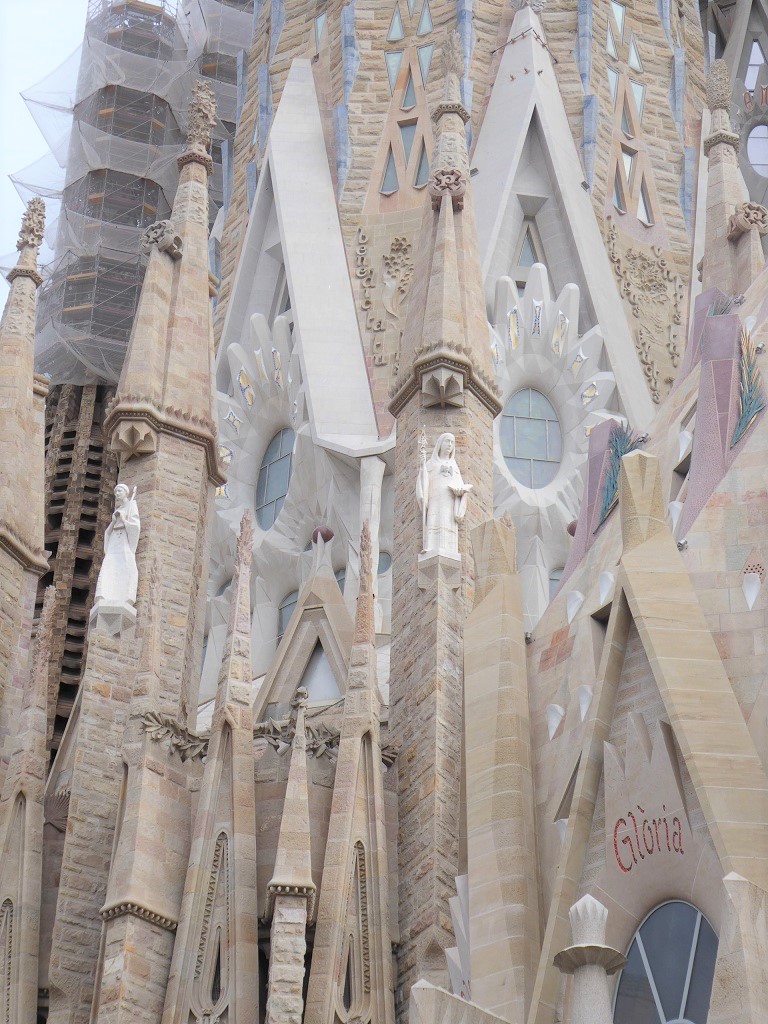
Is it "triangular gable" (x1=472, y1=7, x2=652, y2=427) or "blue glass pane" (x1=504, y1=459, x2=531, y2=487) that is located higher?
"triangular gable" (x1=472, y1=7, x2=652, y2=427)

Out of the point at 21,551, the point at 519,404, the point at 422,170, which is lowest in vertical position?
the point at 21,551

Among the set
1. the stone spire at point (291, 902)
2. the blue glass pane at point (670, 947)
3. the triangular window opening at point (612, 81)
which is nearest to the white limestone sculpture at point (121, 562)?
the stone spire at point (291, 902)

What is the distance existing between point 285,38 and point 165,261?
5.87 meters

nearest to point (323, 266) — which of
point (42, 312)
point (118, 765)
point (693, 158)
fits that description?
point (693, 158)

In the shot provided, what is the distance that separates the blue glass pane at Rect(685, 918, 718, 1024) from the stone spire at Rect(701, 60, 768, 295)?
7891mm

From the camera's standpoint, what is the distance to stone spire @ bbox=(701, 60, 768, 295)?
63.4 feet

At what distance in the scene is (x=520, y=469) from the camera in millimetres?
21422

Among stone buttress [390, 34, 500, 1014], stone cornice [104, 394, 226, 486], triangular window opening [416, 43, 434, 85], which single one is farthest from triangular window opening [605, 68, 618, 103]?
stone cornice [104, 394, 226, 486]

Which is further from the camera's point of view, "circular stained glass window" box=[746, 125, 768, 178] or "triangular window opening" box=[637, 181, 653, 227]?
"circular stained glass window" box=[746, 125, 768, 178]

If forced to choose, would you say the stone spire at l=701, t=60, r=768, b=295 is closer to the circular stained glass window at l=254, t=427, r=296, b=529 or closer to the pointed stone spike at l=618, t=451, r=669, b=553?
the circular stained glass window at l=254, t=427, r=296, b=529

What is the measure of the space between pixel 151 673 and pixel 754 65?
15736 millimetres

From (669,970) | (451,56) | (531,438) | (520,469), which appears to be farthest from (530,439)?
(669,970)

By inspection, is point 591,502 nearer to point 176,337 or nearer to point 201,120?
point 176,337

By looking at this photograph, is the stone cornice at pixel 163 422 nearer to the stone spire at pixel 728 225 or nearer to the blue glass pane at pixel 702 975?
the stone spire at pixel 728 225
